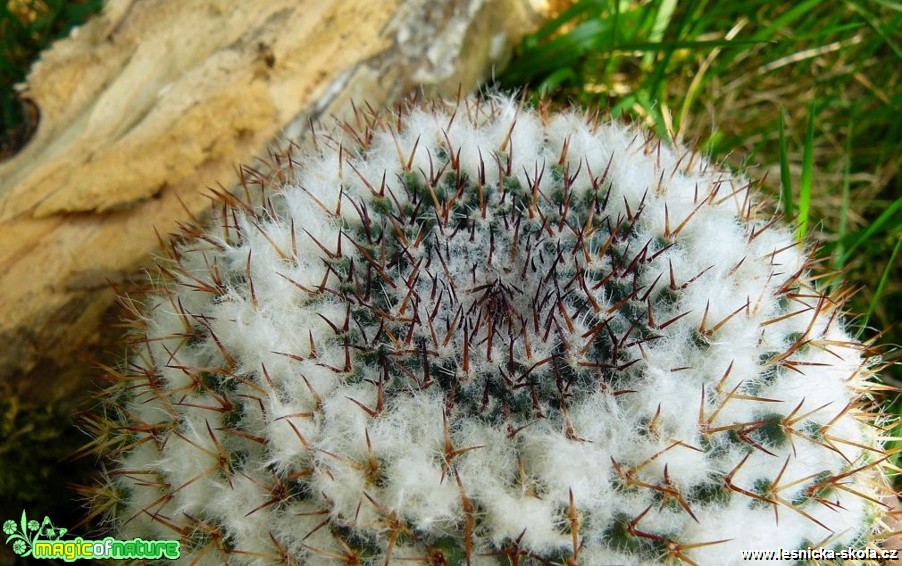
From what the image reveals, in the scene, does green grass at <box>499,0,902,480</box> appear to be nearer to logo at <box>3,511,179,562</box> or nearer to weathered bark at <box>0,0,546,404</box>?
weathered bark at <box>0,0,546,404</box>

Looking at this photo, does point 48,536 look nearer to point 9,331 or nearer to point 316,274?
point 9,331

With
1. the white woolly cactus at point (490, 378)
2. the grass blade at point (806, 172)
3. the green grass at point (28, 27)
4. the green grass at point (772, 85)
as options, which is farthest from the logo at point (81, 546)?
the green grass at point (772, 85)

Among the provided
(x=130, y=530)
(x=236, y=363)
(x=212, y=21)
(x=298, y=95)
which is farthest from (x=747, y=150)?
(x=130, y=530)

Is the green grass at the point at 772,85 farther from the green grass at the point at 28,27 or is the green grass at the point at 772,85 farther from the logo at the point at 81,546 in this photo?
the logo at the point at 81,546

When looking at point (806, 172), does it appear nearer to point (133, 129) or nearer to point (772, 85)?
point (772, 85)

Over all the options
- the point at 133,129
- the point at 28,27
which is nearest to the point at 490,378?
the point at 133,129

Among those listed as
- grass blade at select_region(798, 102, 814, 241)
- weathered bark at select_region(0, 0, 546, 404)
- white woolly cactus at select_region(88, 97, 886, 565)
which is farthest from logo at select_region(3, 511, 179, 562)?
grass blade at select_region(798, 102, 814, 241)
